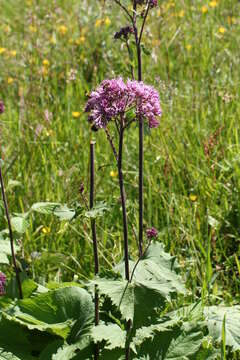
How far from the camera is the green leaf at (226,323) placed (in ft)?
7.02

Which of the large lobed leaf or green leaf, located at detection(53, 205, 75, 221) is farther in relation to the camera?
green leaf, located at detection(53, 205, 75, 221)

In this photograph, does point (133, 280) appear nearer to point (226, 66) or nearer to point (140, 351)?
point (140, 351)

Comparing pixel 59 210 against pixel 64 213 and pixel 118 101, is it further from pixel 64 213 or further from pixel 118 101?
pixel 118 101

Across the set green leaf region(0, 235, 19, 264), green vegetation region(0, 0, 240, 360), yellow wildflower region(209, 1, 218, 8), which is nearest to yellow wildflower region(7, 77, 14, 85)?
green vegetation region(0, 0, 240, 360)

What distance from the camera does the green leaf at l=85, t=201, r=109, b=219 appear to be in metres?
1.86

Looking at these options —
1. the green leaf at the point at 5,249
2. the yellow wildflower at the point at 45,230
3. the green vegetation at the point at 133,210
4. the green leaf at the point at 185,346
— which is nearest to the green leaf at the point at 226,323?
the green vegetation at the point at 133,210

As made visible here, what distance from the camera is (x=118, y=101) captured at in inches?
70.8

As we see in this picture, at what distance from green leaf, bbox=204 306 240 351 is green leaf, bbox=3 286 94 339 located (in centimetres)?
44

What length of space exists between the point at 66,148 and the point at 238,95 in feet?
3.38

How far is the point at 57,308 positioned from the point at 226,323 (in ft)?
1.94

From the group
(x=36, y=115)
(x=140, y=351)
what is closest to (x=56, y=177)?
(x=36, y=115)

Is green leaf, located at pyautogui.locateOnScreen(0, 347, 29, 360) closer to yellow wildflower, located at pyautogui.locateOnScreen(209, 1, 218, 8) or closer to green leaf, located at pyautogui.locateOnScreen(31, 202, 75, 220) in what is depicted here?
green leaf, located at pyautogui.locateOnScreen(31, 202, 75, 220)

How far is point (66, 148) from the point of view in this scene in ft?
11.4

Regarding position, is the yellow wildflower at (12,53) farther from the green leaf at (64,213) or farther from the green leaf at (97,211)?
the green leaf at (97,211)
